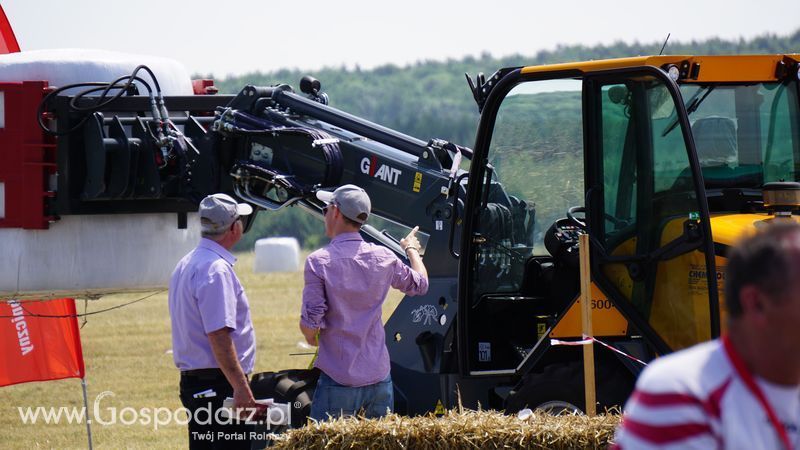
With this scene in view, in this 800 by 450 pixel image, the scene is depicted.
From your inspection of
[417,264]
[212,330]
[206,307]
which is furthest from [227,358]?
[417,264]

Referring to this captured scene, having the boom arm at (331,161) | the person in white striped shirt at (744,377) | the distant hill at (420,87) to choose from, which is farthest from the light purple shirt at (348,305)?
the distant hill at (420,87)

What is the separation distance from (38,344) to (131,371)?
14.1ft

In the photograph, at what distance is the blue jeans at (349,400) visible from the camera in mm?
5730

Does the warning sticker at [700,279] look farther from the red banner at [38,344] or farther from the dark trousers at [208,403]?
the red banner at [38,344]

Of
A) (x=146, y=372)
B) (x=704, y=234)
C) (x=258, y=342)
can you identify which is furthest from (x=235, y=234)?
(x=258, y=342)

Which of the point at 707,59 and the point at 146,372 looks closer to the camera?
the point at 707,59

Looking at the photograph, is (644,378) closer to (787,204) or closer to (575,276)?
(787,204)

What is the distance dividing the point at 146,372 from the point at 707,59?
936cm

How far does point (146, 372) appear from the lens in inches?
546

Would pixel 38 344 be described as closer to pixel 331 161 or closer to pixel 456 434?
pixel 331 161

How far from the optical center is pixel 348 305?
5707mm

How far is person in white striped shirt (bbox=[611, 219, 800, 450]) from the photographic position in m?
2.20

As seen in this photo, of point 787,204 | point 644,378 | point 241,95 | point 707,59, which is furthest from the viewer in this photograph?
point 241,95

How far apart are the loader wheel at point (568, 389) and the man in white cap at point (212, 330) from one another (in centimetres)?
139
